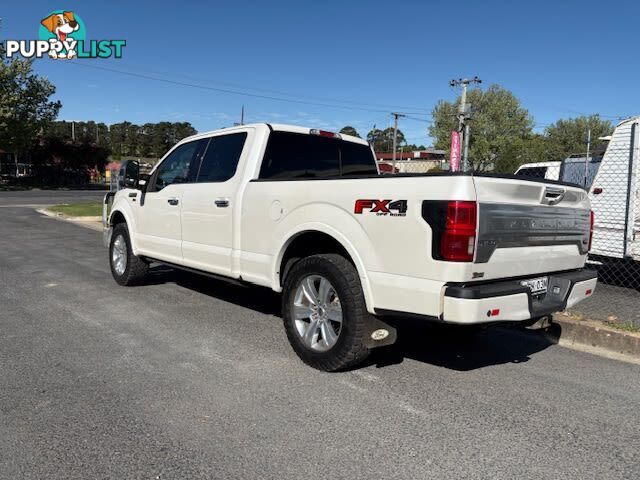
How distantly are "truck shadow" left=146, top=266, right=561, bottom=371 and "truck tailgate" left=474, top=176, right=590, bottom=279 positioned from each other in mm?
788

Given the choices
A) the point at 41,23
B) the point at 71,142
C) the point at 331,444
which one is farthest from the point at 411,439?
the point at 71,142

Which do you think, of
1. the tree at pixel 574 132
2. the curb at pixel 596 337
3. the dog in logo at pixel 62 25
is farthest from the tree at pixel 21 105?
the tree at pixel 574 132

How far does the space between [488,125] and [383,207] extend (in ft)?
187

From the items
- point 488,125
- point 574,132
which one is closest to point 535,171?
point 488,125

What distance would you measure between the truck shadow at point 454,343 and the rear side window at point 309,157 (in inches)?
48.1

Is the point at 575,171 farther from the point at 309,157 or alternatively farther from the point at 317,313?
the point at 317,313

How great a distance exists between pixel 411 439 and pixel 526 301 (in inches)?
48.9

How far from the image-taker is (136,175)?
6980 mm

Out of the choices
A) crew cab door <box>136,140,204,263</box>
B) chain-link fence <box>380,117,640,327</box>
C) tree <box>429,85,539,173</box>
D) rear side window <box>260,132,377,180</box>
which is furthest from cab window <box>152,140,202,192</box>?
tree <box>429,85,539,173</box>

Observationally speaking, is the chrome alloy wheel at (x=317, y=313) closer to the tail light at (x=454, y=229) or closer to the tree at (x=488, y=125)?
the tail light at (x=454, y=229)

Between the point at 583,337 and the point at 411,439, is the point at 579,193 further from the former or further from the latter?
the point at 411,439

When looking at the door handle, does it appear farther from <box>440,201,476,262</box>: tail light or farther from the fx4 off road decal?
the fx4 off road decal

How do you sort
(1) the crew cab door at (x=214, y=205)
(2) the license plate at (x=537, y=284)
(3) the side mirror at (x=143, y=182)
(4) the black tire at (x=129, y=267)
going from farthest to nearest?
(4) the black tire at (x=129, y=267), (3) the side mirror at (x=143, y=182), (1) the crew cab door at (x=214, y=205), (2) the license plate at (x=537, y=284)

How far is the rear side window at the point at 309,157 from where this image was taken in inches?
205
